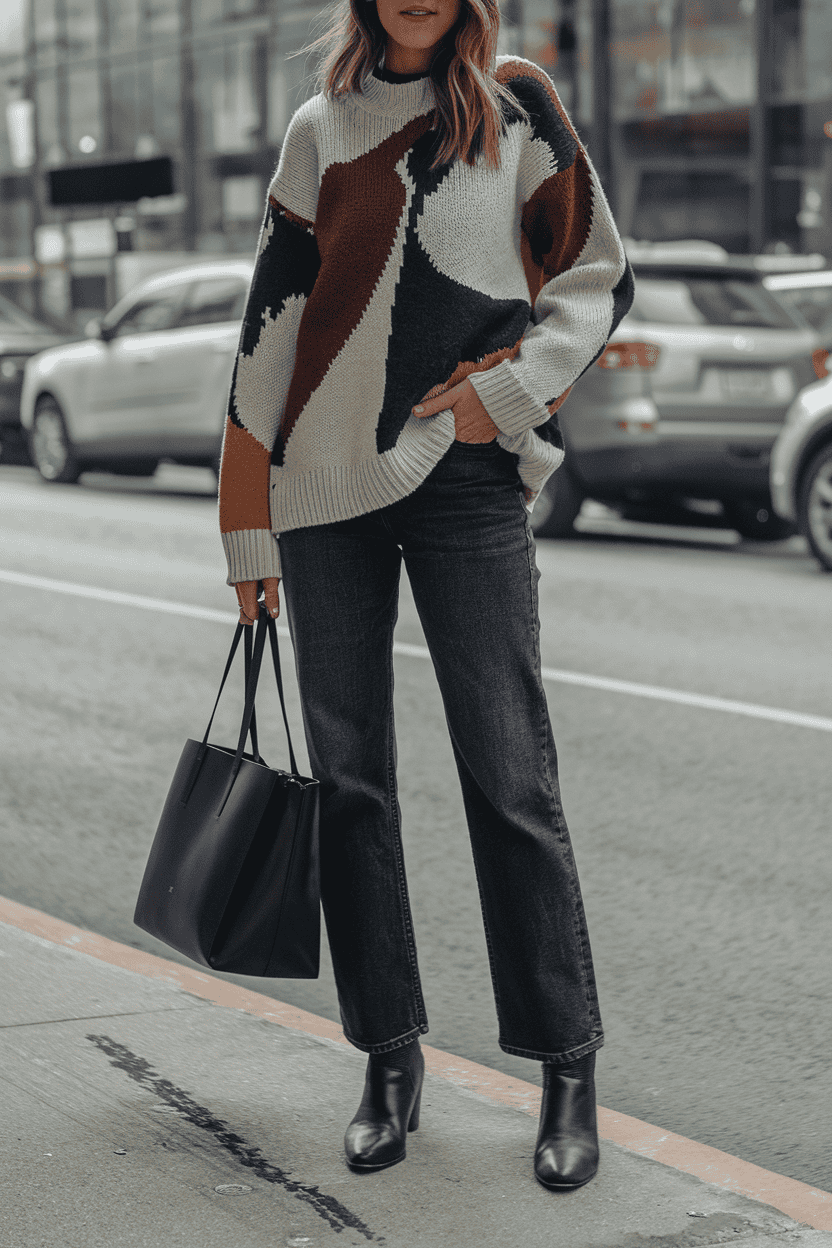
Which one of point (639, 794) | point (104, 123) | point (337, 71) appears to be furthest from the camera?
point (104, 123)

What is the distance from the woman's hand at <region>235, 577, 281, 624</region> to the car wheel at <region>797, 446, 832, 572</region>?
7.56 metres

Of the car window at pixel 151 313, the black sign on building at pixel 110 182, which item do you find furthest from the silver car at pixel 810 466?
Answer: the black sign on building at pixel 110 182

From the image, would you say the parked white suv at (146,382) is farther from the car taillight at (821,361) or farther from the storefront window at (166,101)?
the storefront window at (166,101)

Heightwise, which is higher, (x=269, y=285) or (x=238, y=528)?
(x=269, y=285)

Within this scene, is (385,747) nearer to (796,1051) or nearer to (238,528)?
(238,528)

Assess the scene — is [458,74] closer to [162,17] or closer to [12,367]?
[12,367]

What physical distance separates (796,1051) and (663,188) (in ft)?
63.8

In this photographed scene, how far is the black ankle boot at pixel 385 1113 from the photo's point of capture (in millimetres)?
2836

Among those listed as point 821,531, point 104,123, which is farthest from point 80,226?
point 821,531

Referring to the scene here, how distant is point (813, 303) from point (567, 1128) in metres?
9.93

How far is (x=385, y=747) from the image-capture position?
115 inches

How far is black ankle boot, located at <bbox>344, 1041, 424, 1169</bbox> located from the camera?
9.30 ft

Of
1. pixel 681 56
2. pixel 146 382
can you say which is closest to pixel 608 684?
pixel 146 382

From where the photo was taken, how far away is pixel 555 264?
9.22 ft
